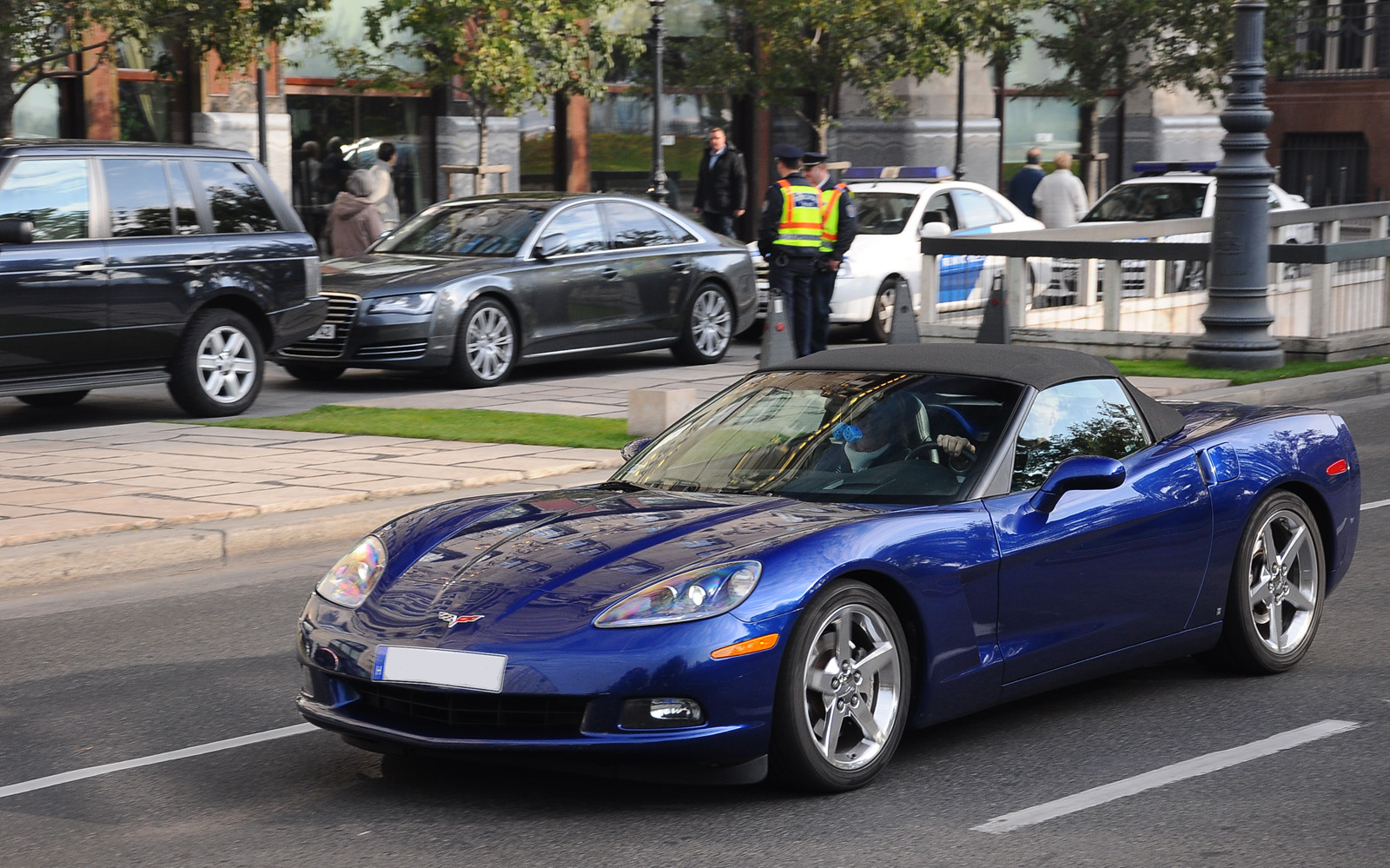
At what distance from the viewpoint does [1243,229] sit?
15328 mm

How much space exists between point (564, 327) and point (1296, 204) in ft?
32.8

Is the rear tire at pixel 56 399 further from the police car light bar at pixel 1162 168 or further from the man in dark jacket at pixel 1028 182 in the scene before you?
the man in dark jacket at pixel 1028 182

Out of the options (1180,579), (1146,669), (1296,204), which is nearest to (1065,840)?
(1180,579)

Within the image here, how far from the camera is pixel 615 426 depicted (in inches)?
491

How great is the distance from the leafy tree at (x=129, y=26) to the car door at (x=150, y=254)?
10.6 ft

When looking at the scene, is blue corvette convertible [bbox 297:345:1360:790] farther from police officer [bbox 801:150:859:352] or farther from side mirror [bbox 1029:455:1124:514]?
police officer [bbox 801:150:859:352]

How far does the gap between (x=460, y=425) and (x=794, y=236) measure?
3938 millimetres

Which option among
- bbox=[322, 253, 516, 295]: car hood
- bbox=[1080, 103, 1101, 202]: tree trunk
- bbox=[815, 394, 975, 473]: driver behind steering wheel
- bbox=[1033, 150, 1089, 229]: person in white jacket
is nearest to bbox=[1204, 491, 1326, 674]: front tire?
bbox=[815, 394, 975, 473]: driver behind steering wheel

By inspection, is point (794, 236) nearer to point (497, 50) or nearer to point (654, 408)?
point (654, 408)

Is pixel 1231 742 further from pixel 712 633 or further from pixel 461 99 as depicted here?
pixel 461 99

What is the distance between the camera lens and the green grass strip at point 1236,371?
14984mm

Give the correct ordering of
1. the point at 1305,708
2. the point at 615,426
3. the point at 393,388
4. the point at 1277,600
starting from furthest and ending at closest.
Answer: the point at 393,388 → the point at 615,426 → the point at 1277,600 → the point at 1305,708

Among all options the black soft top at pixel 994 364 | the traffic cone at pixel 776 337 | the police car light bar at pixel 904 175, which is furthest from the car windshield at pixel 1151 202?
the black soft top at pixel 994 364

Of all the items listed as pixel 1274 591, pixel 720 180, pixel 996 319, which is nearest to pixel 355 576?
pixel 1274 591
